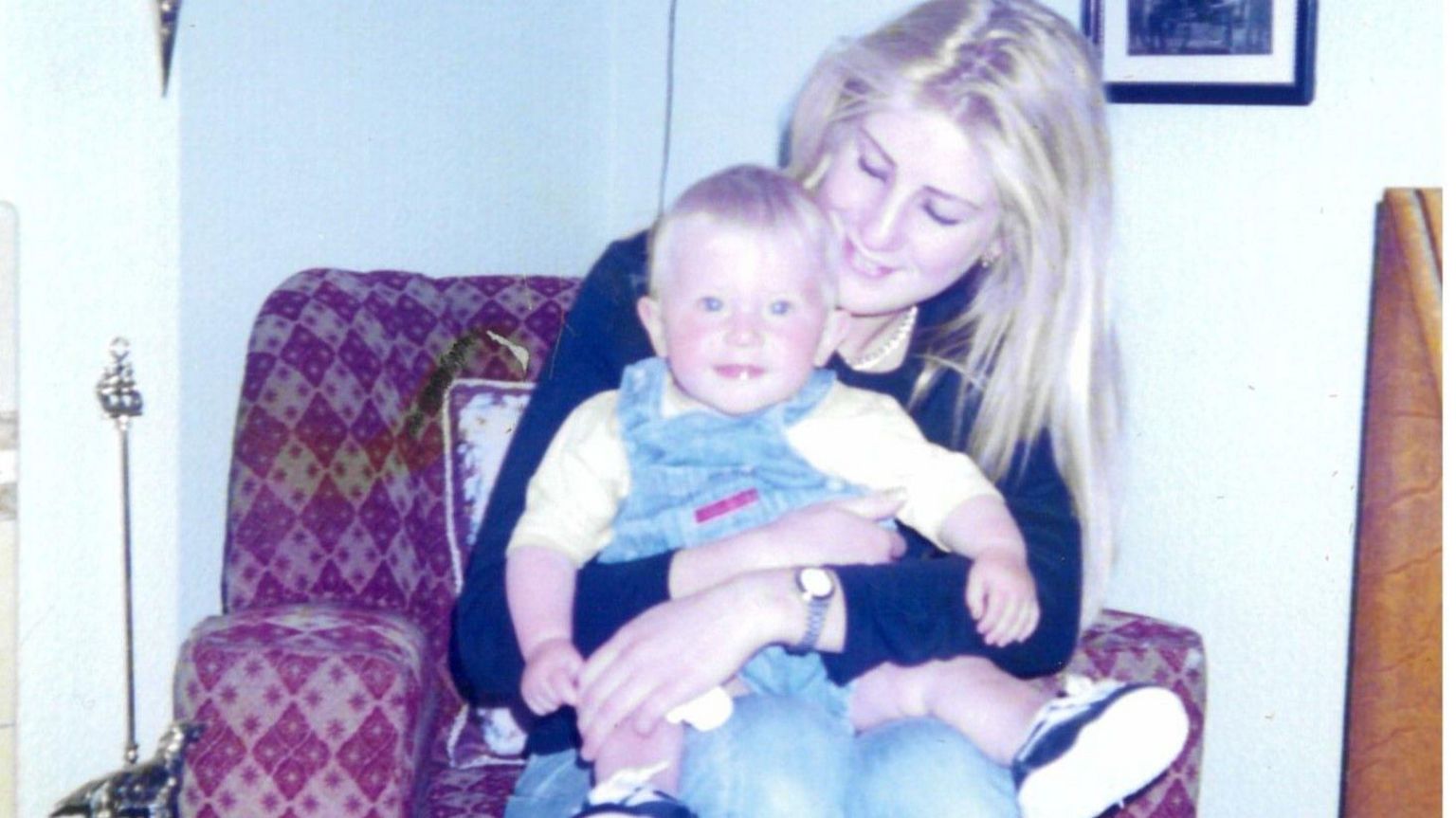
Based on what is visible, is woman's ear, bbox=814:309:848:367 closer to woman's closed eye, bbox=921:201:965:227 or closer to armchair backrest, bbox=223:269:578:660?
woman's closed eye, bbox=921:201:965:227

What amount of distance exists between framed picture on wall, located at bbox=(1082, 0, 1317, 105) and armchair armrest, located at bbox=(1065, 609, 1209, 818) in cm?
77

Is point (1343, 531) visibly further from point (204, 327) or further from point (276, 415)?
point (204, 327)

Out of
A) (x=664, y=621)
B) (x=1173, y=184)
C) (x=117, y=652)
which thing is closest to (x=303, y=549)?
(x=117, y=652)

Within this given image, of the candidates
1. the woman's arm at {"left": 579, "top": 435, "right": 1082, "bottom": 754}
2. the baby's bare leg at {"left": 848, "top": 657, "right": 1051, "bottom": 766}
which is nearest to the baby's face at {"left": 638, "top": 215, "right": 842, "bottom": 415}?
the woman's arm at {"left": 579, "top": 435, "right": 1082, "bottom": 754}

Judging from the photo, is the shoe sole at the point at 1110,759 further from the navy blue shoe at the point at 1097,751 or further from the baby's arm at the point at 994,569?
the baby's arm at the point at 994,569

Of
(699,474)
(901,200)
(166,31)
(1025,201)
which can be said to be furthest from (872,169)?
(166,31)

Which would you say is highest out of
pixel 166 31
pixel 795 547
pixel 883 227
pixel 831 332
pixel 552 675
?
pixel 166 31

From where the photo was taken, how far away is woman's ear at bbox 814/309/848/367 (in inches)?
64.4

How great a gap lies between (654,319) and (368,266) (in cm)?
101

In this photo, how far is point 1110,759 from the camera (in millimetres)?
1359

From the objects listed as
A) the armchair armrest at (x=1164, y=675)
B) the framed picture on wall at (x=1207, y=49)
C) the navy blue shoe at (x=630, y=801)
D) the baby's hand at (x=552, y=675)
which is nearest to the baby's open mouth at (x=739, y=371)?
the baby's hand at (x=552, y=675)

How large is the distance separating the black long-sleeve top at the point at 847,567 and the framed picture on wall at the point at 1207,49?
61 centimetres

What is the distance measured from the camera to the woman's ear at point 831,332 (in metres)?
1.64

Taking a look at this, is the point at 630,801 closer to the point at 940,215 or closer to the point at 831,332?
the point at 831,332
